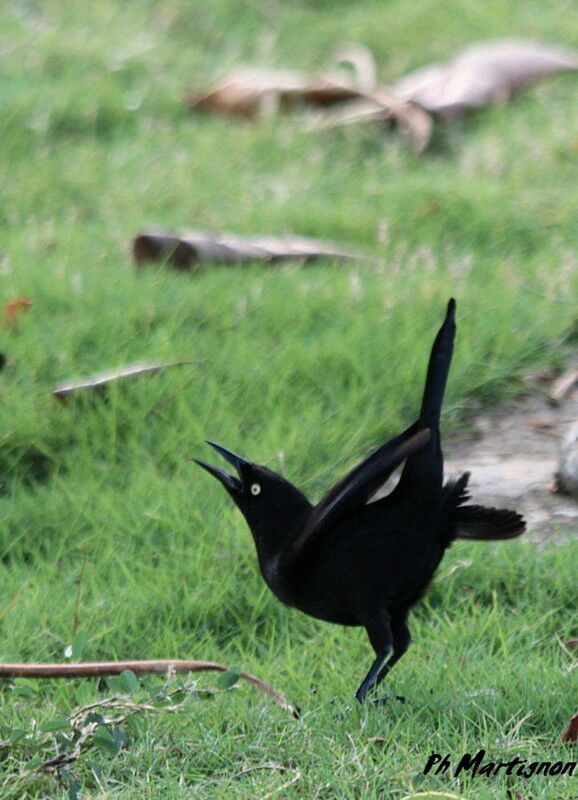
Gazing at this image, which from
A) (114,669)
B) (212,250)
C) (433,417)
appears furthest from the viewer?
(212,250)

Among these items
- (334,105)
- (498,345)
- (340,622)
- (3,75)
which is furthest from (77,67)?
(340,622)

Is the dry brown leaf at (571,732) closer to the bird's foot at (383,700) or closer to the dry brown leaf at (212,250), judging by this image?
the bird's foot at (383,700)

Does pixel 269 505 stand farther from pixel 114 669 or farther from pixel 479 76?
pixel 479 76

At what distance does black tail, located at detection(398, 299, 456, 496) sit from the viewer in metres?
3.03

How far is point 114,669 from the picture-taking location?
3.16 metres

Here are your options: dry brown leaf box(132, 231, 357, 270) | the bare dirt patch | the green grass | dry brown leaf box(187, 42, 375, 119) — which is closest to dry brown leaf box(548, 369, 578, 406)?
the bare dirt patch

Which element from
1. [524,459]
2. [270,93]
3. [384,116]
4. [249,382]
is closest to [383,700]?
[524,459]

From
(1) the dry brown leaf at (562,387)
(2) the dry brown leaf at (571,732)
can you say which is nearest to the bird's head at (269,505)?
(2) the dry brown leaf at (571,732)

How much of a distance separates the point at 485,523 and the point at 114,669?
886 millimetres

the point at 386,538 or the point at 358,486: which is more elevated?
the point at 358,486

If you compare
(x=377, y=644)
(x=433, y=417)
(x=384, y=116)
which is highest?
(x=384, y=116)

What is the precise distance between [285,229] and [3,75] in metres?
2.38

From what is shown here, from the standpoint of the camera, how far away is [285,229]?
5887 mm

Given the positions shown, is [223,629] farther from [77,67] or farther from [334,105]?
[77,67]
